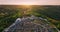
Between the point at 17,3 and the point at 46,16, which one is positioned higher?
the point at 17,3

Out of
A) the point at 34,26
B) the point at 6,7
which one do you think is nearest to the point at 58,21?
the point at 34,26

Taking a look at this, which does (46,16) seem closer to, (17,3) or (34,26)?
(34,26)

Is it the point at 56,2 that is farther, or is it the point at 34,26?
the point at 56,2

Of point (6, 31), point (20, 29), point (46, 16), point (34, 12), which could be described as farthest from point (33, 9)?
point (6, 31)

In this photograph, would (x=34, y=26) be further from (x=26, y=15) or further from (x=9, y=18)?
(x=9, y=18)

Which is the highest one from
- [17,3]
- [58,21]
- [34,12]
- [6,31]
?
[17,3]

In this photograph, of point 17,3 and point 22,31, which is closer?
point 22,31
